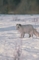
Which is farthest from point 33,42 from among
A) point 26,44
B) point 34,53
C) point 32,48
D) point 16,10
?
A: point 16,10

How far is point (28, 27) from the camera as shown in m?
8.45

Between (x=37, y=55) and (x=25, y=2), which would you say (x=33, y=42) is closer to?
(x=37, y=55)

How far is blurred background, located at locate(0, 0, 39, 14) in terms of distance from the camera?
22694 mm

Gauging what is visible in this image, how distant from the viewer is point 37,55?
19.1ft

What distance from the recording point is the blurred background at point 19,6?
22694 millimetres

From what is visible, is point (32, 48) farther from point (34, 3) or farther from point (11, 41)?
point (34, 3)

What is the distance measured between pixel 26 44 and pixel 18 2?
1693 centimetres

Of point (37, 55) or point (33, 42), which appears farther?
point (33, 42)

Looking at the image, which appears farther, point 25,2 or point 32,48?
point 25,2

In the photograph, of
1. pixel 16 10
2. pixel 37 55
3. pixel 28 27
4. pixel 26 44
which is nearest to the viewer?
pixel 37 55

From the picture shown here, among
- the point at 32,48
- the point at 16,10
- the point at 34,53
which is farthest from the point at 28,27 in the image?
the point at 16,10

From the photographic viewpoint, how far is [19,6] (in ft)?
76.4

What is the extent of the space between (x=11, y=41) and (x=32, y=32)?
43.6 inches

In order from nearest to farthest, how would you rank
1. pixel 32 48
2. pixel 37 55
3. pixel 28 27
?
pixel 37 55
pixel 32 48
pixel 28 27
